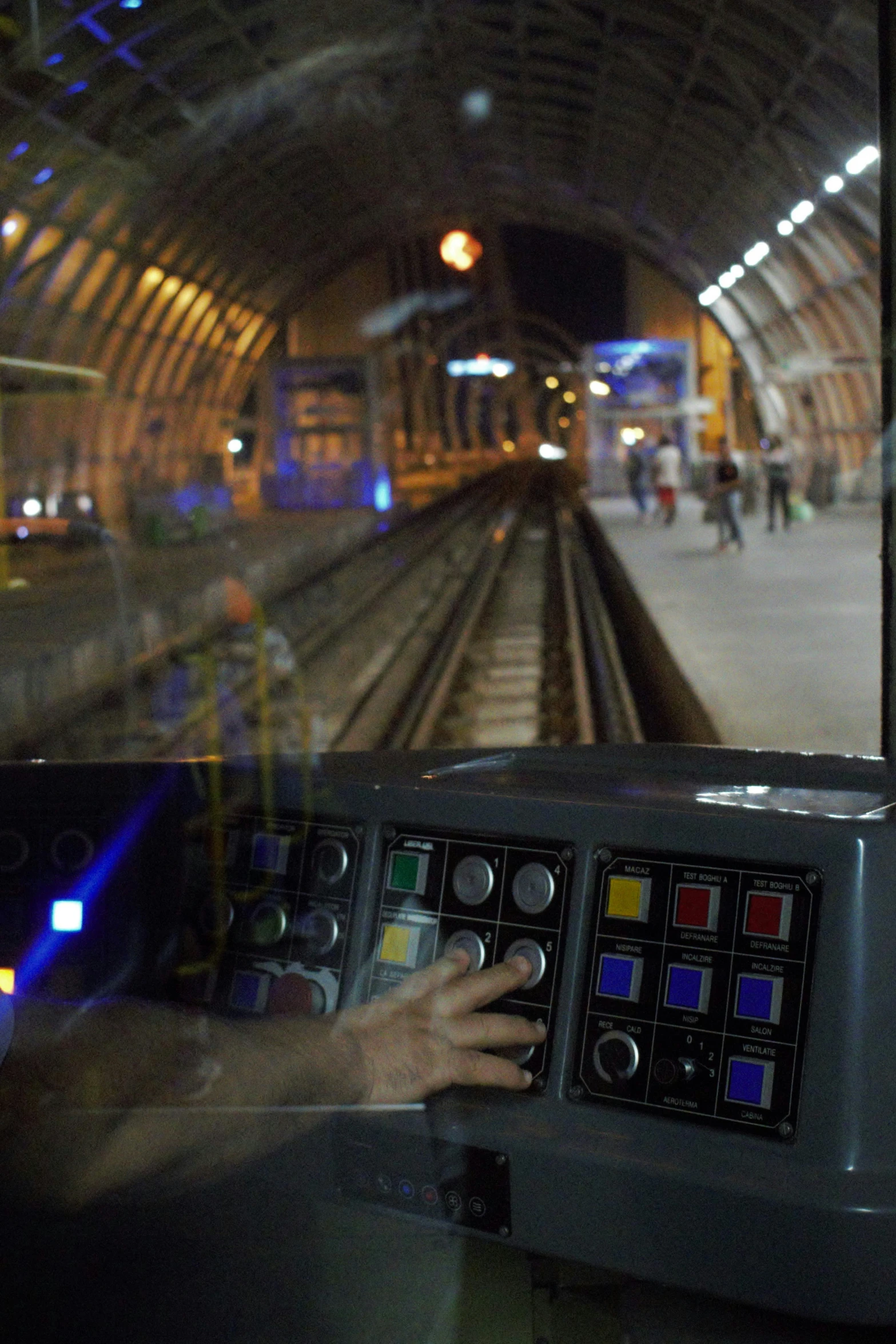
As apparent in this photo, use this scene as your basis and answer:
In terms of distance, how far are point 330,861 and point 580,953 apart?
0.42 meters

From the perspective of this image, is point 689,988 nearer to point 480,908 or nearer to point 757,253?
point 480,908

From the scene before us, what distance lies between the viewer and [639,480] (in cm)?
2770

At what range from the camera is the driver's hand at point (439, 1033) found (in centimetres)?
191

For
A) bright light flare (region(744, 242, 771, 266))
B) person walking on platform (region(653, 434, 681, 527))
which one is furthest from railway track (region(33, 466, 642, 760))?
bright light flare (region(744, 242, 771, 266))

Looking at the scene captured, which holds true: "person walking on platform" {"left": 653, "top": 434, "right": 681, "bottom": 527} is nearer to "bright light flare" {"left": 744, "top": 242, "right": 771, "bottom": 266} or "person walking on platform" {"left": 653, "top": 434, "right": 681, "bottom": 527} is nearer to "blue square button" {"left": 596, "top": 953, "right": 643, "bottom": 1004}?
"bright light flare" {"left": 744, "top": 242, "right": 771, "bottom": 266}

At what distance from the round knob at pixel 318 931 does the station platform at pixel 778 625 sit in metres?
1.96

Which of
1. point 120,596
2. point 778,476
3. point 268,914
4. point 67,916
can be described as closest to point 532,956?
point 268,914

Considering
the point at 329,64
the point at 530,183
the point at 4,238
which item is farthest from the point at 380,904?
the point at 530,183

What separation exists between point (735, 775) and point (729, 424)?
3880cm

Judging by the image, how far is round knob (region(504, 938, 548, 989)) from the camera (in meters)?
1.99

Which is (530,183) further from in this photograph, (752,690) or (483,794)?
(483,794)

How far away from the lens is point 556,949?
1982 millimetres

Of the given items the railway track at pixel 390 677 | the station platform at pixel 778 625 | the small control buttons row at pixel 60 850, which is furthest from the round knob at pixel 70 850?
the railway track at pixel 390 677

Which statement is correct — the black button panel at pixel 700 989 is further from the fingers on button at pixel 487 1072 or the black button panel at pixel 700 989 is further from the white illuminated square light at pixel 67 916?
the white illuminated square light at pixel 67 916
